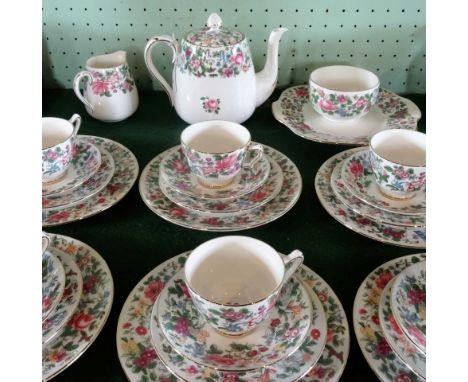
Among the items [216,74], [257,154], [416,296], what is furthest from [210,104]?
[416,296]

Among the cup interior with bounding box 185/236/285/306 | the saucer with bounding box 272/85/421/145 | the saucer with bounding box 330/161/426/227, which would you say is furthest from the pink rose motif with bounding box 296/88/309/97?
the cup interior with bounding box 185/236/285/306

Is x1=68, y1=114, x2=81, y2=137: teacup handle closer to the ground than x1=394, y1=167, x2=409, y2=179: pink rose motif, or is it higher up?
higher up

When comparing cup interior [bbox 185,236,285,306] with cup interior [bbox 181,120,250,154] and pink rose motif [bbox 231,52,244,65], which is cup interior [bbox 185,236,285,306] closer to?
Result: cup interior [bbox 181,120,250,154]

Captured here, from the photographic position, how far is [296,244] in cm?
63

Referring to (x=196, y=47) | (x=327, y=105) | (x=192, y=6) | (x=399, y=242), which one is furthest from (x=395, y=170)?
(x=192, y=6)

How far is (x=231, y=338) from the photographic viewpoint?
47 centimetres

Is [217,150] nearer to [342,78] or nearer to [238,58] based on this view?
[238,58]

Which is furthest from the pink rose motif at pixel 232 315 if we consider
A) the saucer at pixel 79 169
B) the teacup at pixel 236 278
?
the saucer at pixel 79 169

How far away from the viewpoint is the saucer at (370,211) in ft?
2.03

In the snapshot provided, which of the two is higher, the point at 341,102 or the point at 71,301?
the point at 341,102

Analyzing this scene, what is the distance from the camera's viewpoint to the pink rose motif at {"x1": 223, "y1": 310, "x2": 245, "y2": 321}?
44 centimetres

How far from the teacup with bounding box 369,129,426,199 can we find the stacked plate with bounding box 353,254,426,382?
0.14 metres

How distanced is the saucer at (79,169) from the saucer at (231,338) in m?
0.28

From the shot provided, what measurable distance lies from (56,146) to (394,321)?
51 cm
